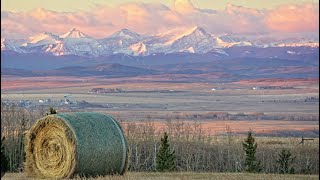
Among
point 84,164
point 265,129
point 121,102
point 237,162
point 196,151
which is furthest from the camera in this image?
point 121,102

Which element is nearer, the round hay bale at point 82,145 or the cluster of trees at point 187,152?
the round hay bale at point 82,145

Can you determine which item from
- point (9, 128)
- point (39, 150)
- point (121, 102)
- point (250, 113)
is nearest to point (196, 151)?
point (9, 128)

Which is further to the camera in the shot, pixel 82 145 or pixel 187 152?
pixel 187 152

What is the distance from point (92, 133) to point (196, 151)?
1507 inches

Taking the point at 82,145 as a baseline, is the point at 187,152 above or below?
below

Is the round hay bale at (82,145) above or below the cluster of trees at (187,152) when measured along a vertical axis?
above

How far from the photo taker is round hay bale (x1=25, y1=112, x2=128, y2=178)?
26.4 meters

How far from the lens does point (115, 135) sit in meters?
26.9

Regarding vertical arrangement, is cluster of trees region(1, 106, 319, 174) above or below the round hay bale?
below

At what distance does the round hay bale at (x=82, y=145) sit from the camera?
86.6 ft

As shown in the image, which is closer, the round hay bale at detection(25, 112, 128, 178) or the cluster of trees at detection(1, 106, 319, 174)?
the round hay bale at detection(25, 112, 128, 178)

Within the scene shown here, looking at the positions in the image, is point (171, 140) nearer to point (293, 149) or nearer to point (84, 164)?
point (293, 149)

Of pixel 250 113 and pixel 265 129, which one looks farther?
pixel 250 113

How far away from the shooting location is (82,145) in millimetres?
26500
